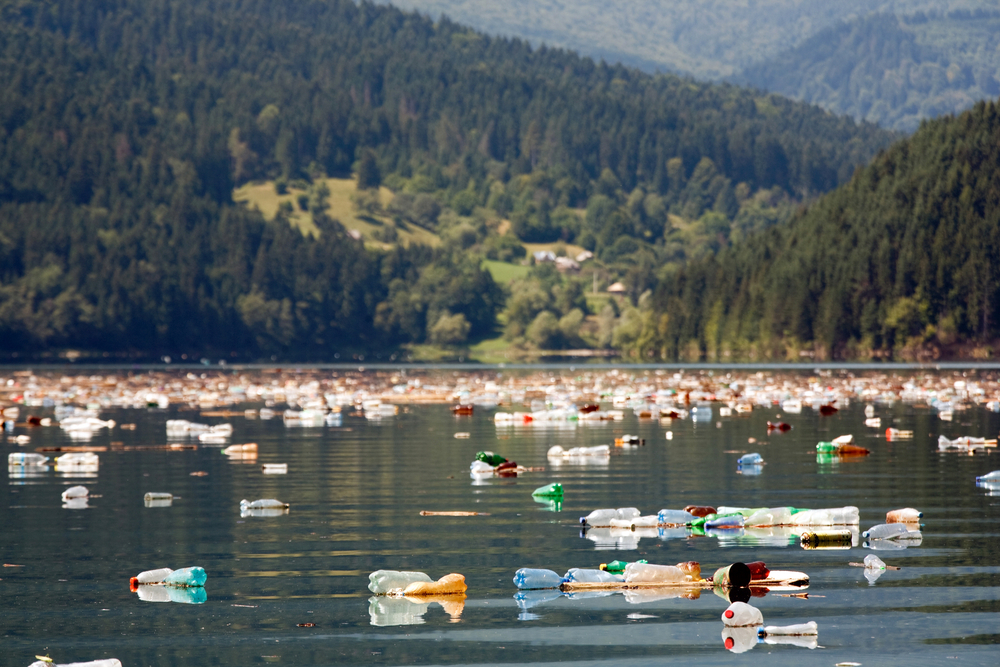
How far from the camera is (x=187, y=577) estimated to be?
1692 cm

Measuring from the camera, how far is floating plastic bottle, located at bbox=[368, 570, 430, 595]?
16.4 metres

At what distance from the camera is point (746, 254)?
596ft

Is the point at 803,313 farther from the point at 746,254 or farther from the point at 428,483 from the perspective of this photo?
the point at 428,483

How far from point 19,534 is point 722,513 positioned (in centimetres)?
1142

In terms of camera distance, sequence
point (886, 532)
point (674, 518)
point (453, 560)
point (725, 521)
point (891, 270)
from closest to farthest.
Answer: point (453, 560) → point (886, 532) → point (725, 521) → point (674, 518) → point (891, 270)

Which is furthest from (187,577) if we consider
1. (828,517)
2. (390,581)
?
(828,517)

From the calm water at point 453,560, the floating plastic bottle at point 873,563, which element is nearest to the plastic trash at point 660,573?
the calm water at point 453,560

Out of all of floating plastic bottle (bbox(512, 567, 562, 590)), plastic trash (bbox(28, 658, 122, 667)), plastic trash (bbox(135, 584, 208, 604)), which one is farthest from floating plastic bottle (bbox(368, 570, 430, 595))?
plastic trash (bbox(28, 658, 122, 667))

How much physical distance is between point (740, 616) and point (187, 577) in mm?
7235

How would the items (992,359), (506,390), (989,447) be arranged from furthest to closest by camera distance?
(992,359) < (506,390) < (989,447)

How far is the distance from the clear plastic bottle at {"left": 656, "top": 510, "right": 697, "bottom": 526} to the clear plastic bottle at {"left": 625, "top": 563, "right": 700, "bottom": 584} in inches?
176

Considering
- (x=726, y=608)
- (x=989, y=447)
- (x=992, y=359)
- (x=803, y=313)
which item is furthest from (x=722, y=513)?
(x=803, y=313)

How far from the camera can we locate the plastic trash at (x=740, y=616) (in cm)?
1423

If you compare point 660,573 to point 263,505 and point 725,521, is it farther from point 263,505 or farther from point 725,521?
point 263,505
